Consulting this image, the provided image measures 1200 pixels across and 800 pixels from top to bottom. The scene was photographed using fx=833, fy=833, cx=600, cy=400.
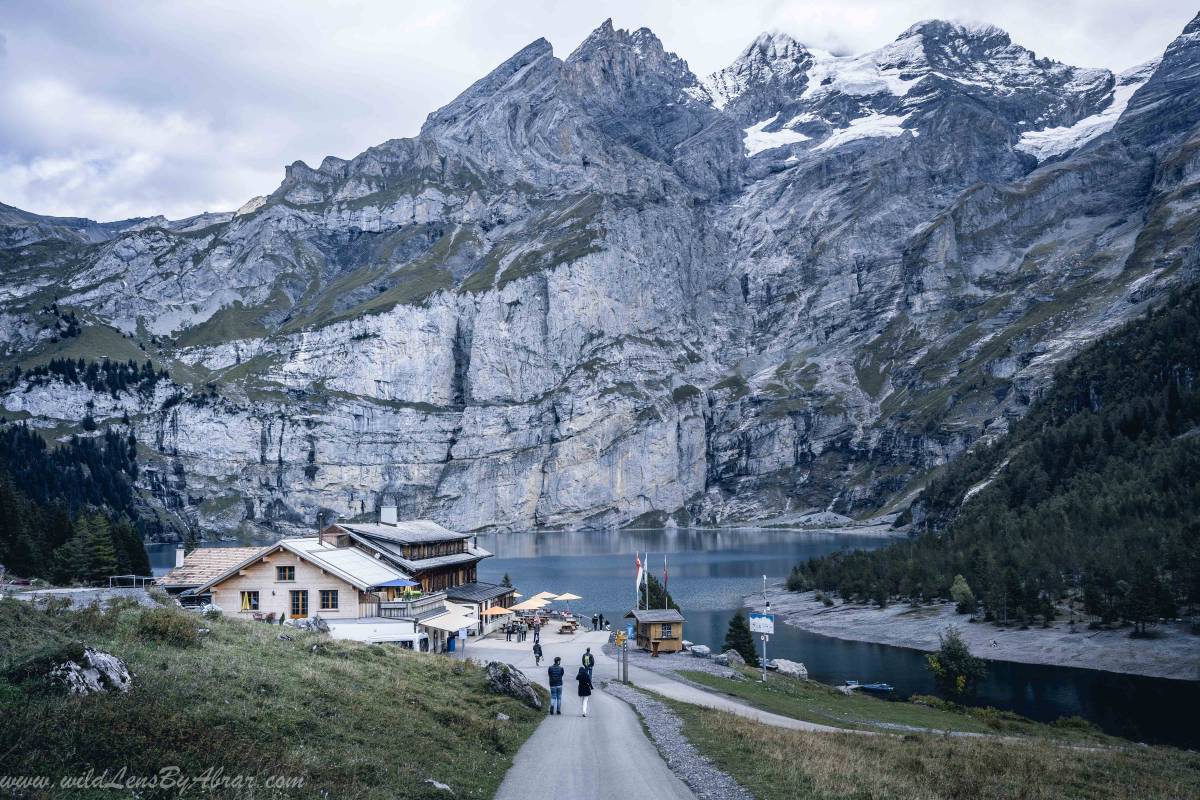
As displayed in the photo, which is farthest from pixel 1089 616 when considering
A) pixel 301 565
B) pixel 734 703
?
pixel 301 565

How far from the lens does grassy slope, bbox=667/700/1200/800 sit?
18.1 meters

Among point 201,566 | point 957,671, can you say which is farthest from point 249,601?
point 957,671

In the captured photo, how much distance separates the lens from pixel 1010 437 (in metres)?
173

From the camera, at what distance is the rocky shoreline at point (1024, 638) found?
206 feet

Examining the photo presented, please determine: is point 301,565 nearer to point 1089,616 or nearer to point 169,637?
point 169,637

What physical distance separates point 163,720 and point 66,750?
1966 millimetres

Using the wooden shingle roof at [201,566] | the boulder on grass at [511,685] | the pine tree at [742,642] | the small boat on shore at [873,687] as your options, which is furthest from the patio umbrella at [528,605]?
the boulder on grass at [511,685]

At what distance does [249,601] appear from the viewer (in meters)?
48.0

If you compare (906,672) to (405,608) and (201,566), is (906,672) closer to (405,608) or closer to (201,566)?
(405,608)

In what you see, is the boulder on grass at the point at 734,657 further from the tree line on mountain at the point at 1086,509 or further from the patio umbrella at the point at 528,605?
the tree line on mountain at the point at 1086,509

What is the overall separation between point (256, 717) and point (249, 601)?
3513 cm

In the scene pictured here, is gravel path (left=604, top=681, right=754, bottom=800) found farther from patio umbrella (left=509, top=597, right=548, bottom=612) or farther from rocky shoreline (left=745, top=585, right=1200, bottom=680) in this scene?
rocky shoreline (left=745, top=585, right=1200, bottom=680)

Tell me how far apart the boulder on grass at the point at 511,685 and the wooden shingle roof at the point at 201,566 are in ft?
102

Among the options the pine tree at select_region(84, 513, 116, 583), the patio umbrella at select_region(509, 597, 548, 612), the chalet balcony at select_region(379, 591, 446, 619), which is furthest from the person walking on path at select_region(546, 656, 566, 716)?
the pine tree at select_region(84, 513, 116, 583)
